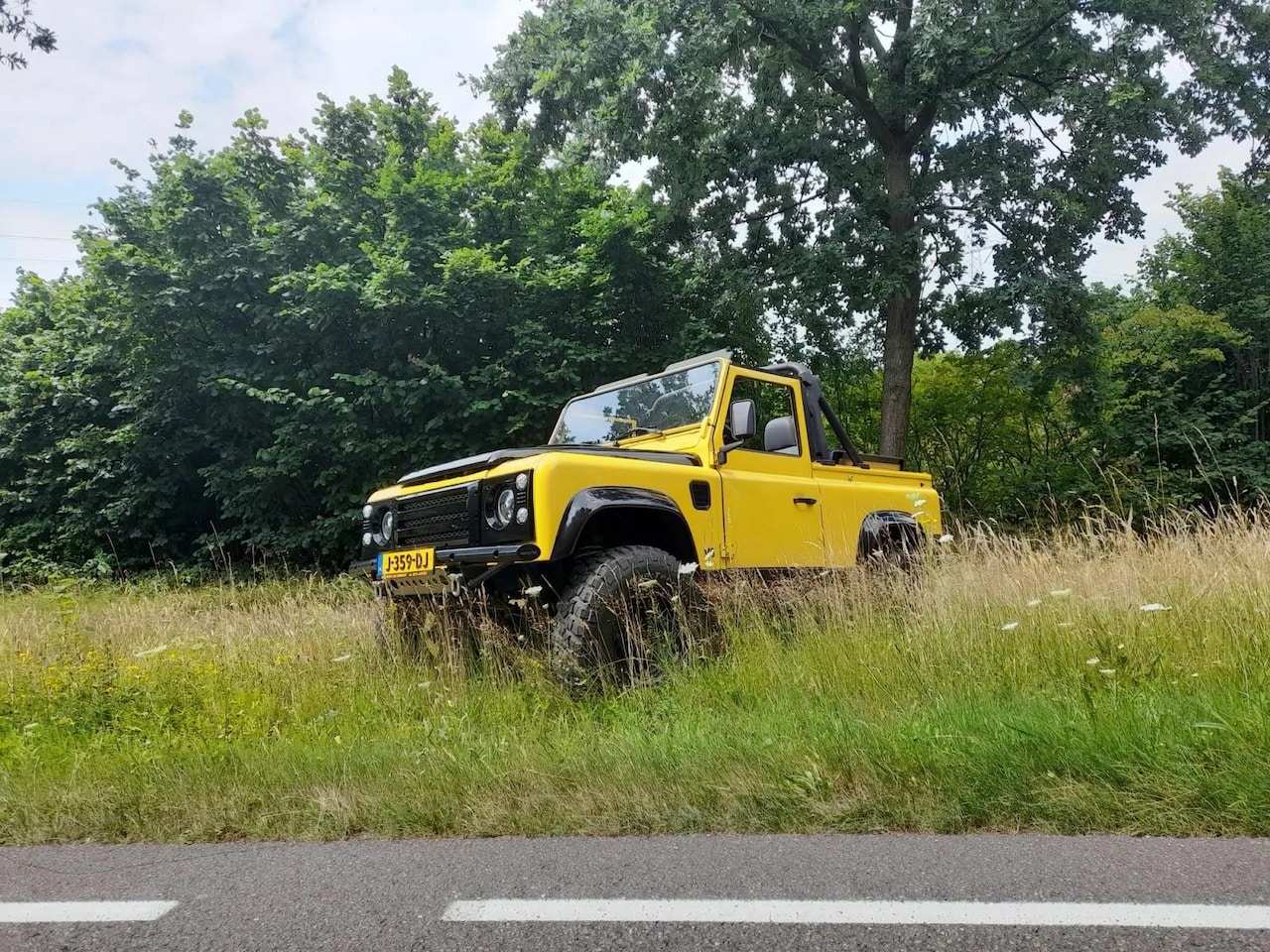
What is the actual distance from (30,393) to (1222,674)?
1856 cm

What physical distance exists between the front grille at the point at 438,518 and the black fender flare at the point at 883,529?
3.13m

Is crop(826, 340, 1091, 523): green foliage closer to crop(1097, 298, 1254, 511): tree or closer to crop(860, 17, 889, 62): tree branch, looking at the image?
crop(1097, 298, 1254, 511): tree

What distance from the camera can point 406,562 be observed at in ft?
15.8

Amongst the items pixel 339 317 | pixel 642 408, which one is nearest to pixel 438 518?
pixel 642 408

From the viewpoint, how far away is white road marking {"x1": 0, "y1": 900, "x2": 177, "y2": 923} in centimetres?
233

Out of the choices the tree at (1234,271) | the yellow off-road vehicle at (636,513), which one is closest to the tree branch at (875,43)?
the tree at (1234,271)

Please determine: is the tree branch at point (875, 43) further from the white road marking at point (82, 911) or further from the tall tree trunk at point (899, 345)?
the white road marking at point (82, 911)

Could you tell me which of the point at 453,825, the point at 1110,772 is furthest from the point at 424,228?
the point at 1110,772

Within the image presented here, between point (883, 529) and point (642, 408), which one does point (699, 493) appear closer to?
point (642, 408)

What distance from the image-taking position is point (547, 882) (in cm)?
244

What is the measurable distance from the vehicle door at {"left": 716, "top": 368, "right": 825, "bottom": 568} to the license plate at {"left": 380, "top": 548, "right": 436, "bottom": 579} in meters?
1.86

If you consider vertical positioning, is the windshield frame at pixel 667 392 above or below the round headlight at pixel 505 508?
above

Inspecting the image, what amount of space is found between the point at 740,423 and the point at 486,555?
1.89 metres

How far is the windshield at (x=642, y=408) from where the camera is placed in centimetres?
573
